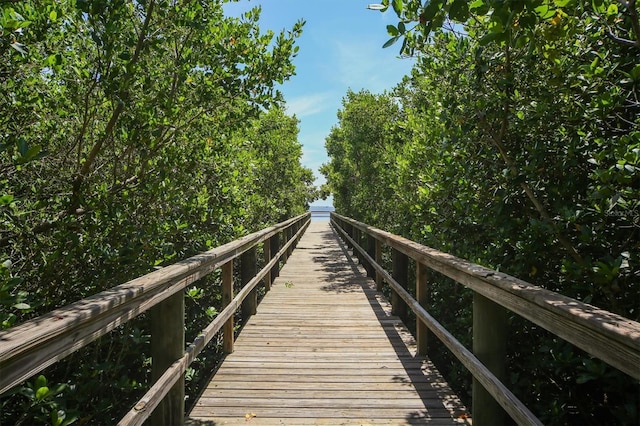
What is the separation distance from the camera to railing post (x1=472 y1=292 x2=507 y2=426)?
2.20m

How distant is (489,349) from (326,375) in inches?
67.9

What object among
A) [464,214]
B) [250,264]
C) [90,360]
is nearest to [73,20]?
[90,360]

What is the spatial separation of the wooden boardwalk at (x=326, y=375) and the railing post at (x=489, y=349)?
533mm

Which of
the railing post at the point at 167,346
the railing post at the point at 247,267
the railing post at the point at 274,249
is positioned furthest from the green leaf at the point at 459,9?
the railing post at the point at 274,249

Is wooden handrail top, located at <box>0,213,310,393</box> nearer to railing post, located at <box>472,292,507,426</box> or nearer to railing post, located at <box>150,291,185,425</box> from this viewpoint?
railing post, located at <box>150,291,185,425</box>

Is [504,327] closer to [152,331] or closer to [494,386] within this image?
[494,386]

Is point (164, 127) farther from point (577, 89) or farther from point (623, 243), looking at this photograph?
point (623, 243)

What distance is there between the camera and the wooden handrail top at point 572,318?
121 cm

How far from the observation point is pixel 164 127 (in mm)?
3320

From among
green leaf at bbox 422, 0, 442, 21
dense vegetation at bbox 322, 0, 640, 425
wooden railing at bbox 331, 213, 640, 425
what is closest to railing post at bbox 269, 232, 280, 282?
dense vegetation at bbox 322, 0, 640, 425

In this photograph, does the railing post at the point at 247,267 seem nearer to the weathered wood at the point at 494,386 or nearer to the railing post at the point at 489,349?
the weathered wood at the point at 494,386

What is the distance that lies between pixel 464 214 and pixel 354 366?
5.78 ft

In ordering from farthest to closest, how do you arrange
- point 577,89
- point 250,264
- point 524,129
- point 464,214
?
point 250,264
point 464,214
point 524,129
point 577,89

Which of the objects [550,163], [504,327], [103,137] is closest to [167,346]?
[103,137]
